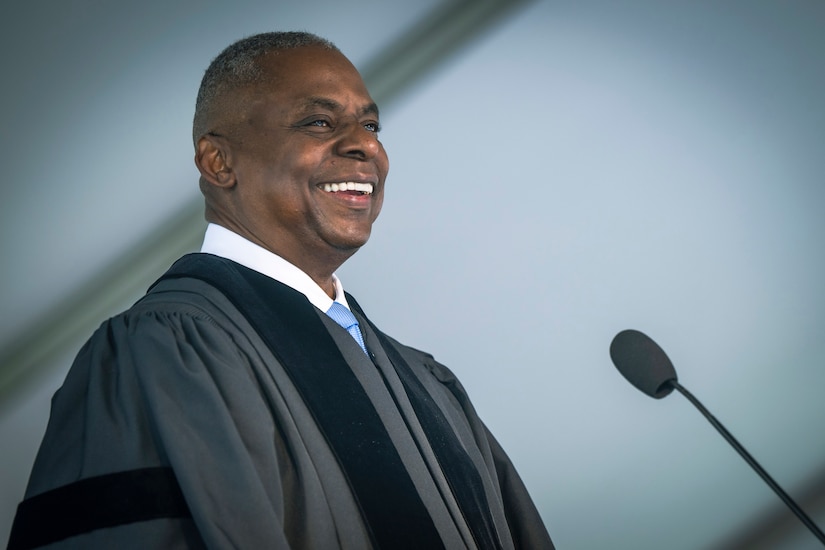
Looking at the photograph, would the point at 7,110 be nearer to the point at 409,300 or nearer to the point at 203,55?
the point at 203,55

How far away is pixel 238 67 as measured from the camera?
6.49 feet

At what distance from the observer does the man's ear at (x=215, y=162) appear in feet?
6.33

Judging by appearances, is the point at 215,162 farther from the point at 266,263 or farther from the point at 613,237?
the point at 613,237

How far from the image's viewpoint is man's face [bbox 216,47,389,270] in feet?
6.17

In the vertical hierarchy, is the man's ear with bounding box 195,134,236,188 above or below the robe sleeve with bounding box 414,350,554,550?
above

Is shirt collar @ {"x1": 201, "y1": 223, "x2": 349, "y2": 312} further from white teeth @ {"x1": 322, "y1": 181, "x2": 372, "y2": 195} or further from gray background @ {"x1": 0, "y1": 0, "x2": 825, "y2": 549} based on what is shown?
gray background @ {"x1": 0, "y1": 0, "x2": 825, "y2": 549}

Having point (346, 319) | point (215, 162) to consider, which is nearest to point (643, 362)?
point (346, 319)

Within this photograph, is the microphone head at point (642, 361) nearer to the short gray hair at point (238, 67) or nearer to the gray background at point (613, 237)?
the gray background at point (613, 237)

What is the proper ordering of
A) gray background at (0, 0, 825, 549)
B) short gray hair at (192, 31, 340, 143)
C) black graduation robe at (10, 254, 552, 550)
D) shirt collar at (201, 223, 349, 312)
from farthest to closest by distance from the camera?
gray background at (0, 0, 825, 549), short gray hair at (192, 31, 340, 143), shirt collar at (201, 223, 349, 312), black graduation robe at (10, 254, 552, 550)

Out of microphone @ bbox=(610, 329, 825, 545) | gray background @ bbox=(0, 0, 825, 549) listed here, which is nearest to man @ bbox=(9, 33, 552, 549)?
microphone @ bbox=(610, 329, 825, 545)

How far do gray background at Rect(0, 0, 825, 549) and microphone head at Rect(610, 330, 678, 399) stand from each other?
74cm

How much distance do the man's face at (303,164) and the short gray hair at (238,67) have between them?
0.08ft

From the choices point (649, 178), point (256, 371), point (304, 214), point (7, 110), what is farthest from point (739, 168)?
point (7, 110)

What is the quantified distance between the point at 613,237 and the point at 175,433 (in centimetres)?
170
